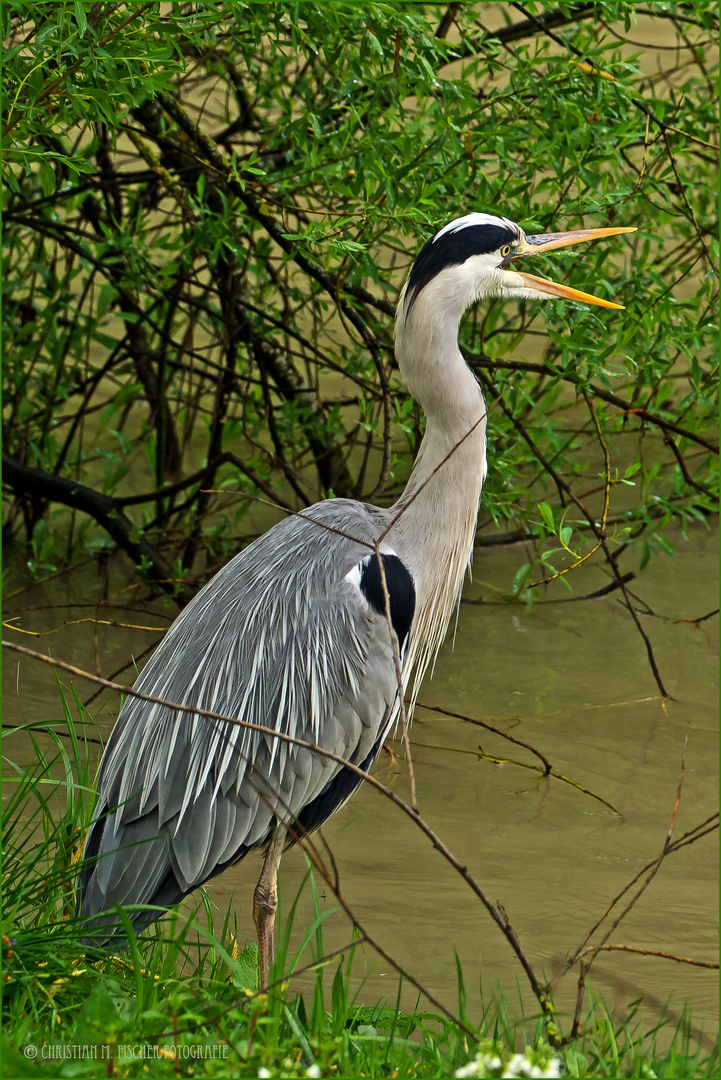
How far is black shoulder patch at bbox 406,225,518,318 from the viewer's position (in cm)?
261

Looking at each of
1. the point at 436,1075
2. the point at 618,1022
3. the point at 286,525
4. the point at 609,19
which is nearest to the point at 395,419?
the point at 286,525

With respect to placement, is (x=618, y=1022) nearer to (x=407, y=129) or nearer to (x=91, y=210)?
(x=407, y=129)

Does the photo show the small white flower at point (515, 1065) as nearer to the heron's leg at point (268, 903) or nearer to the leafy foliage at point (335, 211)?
the heron's leg at point (268, 903)

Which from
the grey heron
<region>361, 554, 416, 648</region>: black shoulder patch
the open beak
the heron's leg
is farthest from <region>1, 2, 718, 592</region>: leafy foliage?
the heron's leg

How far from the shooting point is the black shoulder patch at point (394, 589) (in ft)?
8.53

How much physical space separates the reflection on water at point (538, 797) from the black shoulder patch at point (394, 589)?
2.60 ft

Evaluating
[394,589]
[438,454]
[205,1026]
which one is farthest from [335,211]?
[205,1026]

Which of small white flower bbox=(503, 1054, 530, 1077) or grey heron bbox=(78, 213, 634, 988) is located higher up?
grey heron bbox=(78, 213, 634, 988)

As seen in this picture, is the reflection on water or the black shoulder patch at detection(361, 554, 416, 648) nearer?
the black shoulder patch at detection(361, 554, 416, 648)

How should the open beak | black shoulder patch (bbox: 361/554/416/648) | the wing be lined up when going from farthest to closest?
the open beak → black shoulder patch (bbox: 361/554/416/648) → the wing

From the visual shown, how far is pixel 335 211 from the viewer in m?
3.16

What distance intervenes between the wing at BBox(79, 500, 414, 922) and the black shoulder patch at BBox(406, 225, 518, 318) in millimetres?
579

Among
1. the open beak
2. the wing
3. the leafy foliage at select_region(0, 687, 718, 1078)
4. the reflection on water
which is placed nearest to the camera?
the leafy foliage at select_region(0, 687, 718, 1078)

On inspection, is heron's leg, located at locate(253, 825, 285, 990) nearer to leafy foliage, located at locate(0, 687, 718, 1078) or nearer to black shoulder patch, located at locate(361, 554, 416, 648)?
leafy foliage, located at locate(0, 687, 718, 1078)
